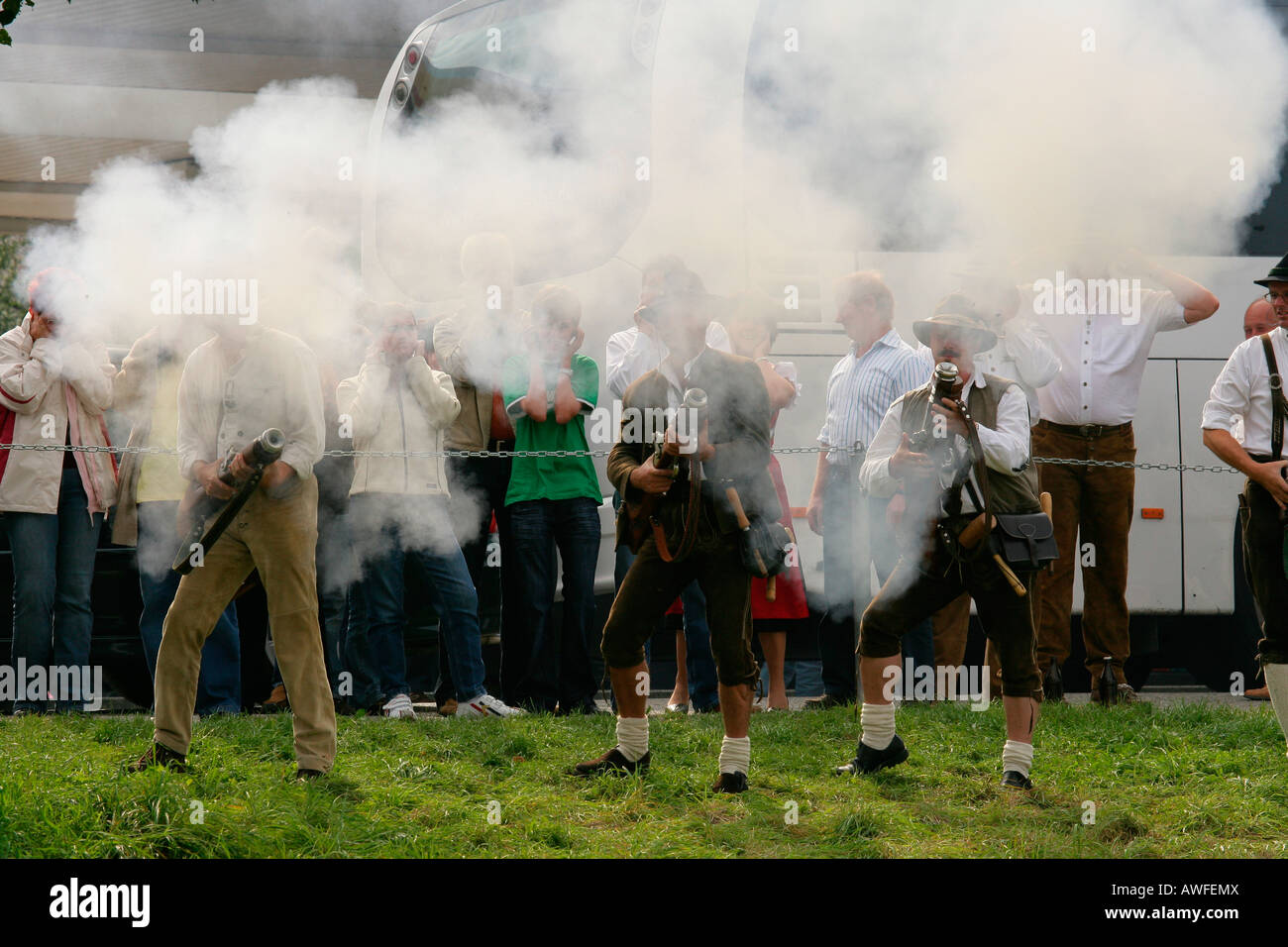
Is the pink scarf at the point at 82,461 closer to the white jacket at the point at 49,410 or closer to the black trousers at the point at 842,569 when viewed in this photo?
the white jacket at the point at 49,410

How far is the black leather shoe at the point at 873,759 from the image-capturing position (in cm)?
524

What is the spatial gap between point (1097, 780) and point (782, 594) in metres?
2.32

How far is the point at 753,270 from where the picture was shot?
7.04 meters

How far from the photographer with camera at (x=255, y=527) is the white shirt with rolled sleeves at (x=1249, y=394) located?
11.0 feet

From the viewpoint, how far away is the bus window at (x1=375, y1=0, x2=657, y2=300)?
22.7 ft

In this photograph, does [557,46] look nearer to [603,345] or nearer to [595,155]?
[595,155]

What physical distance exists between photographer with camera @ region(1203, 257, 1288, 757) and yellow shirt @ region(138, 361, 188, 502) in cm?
453

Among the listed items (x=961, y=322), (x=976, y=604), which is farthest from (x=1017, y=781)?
(x=961, y=322)

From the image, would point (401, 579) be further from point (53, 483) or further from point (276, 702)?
point (53, 483)

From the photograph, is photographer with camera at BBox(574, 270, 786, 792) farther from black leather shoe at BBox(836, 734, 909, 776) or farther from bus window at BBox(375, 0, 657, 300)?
bus window at BBox(375, 0, 657, 300)

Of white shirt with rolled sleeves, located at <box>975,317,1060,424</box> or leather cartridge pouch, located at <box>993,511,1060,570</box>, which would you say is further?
white shirt with rolled sleeves, located at <box>975,317,1060,424</box>

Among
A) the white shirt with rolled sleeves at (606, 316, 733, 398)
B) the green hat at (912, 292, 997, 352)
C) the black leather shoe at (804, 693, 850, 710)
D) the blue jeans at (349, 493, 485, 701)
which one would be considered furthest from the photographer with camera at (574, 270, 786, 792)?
the black leather shoe at (804, 693, 850, 710)

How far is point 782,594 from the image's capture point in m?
7.18

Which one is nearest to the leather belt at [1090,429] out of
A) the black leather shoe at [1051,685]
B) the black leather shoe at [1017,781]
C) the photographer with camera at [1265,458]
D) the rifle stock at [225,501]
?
the black leather shoe at [1051,685]
